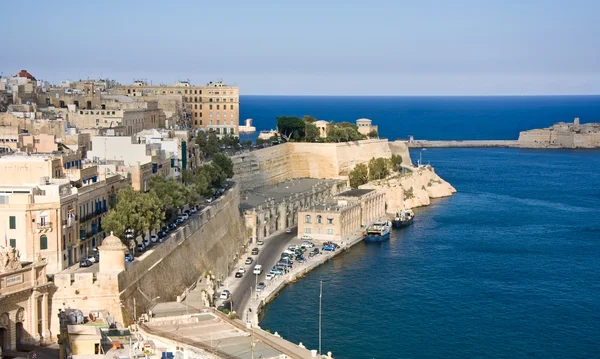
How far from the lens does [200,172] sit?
160 feet

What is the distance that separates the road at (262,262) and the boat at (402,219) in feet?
27.7

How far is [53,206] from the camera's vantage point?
3005cm

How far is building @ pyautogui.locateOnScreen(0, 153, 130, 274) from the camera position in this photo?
97.0 ft

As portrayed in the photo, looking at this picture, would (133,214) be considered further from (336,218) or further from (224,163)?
(336,218)

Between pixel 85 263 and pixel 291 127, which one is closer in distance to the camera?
pixel 85 263

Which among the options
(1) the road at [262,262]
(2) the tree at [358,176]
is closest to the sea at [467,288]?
(1) the road at [262,262]

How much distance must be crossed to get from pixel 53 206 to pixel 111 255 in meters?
2.95

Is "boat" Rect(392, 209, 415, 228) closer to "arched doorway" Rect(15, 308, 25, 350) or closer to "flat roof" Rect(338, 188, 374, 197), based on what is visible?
"flat roof" Rect(338, 188, 374, 197)

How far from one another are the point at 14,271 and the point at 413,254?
28954 millimetres

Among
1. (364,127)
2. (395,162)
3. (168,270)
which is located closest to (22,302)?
(168,270)

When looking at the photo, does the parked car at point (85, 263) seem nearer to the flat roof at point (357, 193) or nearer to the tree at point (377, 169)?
the flat roof at point (357, 193)

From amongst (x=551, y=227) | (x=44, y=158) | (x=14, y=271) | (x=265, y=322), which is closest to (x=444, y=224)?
(x=551, y=227)

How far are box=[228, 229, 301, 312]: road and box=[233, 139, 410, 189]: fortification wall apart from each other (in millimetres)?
11611

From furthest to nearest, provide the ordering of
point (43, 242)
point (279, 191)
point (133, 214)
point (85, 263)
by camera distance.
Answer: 1. point (279, 191)
2. point (133, 214)
3. point (85, 263)
4. point (43, 242)
